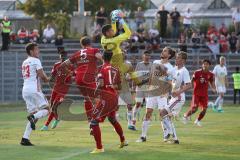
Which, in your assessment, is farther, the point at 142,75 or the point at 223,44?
the point at 223,44

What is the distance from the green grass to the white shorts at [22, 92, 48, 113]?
2.66ft

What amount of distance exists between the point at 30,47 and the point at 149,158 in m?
3.99

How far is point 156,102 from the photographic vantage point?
18156 millimetres

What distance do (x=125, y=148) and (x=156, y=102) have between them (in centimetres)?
189

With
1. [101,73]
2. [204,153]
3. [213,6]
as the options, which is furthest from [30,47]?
[213,6]

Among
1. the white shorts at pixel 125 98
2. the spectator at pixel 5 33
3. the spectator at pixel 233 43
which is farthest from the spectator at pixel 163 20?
the white shorts at pixel 125 98

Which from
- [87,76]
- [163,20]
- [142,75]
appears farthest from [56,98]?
[163,20]

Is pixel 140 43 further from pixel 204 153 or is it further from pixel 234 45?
pixel 204 153

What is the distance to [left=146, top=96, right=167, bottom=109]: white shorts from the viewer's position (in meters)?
18.1

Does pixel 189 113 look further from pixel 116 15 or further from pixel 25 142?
pixel 25 142

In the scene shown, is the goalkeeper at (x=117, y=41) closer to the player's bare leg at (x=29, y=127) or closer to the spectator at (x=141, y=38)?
the player's bare leg at (x=29, y=127)

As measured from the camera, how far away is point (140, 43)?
4128 centimetres

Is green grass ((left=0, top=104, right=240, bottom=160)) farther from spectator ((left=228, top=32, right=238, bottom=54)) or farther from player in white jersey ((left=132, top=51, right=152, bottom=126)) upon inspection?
spectator ((left=228, top=32, right=238, bottom=54))

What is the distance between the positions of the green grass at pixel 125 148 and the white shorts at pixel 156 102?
82 cm
